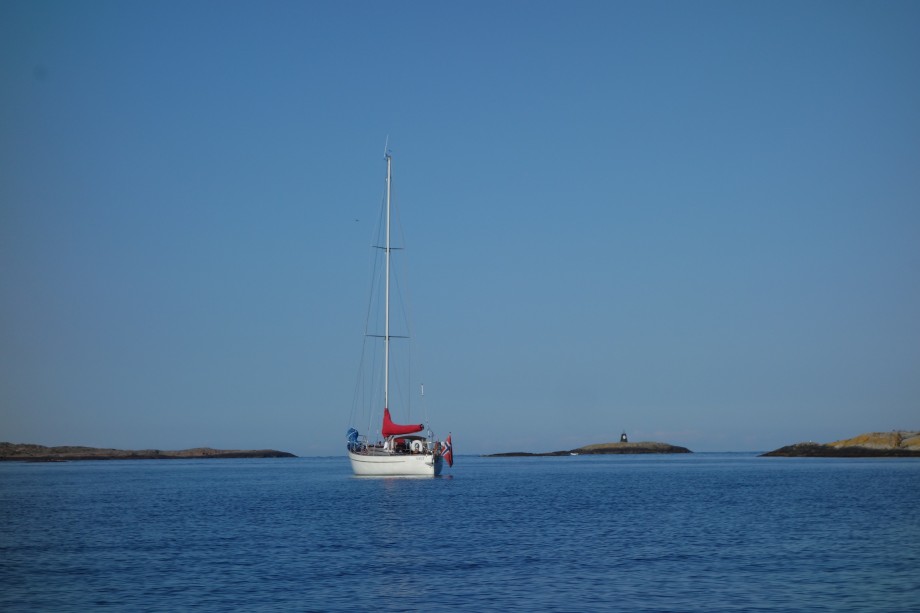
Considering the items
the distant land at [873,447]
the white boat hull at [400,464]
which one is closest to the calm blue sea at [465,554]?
the white boat hull at [400,464]

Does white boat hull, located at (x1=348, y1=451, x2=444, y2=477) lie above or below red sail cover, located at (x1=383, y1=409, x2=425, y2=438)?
below

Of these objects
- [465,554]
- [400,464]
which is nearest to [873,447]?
[400,464]

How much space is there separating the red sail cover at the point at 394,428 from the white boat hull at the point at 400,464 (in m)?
2.03

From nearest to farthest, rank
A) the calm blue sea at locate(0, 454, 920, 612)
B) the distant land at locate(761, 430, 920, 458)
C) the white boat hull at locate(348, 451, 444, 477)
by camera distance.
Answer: the calm blue sea at locate(0, 454, 920, 612), the white boat hull at locate(348, 451, 444, 477), the distant land at locate(761, 430, 920, 458)

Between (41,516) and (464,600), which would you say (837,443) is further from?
(464,600)

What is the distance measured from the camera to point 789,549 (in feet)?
122

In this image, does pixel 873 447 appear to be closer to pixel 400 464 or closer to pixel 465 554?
pixel 400 464

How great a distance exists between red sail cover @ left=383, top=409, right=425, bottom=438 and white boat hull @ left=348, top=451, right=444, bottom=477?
2.03m

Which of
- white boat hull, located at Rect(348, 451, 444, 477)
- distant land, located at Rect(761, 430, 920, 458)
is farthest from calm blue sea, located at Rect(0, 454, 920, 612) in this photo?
distant land, located at Rect(761, 430, 920, 458)

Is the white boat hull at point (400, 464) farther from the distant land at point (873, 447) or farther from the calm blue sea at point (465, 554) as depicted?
the distant land at point (873, 447)

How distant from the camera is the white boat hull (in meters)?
85.3

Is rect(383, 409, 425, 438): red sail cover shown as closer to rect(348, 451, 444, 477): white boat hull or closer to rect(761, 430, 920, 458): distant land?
rect(348, 451, 444, 477): white boat hull

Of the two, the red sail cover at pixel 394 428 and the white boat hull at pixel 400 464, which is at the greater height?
the red sail cover at pixel 394 428

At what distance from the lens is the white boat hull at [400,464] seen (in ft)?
280
